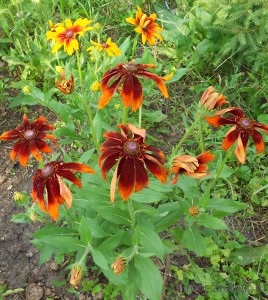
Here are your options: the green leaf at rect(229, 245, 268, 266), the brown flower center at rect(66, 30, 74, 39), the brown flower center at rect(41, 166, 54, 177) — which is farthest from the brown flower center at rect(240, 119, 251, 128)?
the brown flower center at rect(66, 30, 74, 39)

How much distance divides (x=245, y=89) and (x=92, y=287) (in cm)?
153

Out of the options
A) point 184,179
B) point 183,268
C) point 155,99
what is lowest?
point 183,268

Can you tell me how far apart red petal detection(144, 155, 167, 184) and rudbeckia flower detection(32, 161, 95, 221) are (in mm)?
171

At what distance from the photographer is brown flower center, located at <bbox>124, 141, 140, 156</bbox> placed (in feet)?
3.29

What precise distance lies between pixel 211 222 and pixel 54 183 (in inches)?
24.8

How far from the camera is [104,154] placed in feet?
3.34

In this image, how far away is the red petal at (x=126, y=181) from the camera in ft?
3.21

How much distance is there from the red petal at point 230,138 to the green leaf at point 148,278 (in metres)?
0.52

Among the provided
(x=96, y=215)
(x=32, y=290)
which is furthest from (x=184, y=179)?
(x=32, y=290)

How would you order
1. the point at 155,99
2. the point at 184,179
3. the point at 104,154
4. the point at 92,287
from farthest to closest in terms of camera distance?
the point at 155,99 → the point at 92,287 → the point at 184,179 → the point at 104,154

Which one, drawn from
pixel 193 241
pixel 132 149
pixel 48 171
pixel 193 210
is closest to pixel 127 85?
pixel 132 149

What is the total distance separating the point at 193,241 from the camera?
1411 millimetres

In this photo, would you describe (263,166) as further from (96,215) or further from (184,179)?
(96,215)

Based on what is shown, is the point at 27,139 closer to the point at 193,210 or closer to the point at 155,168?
the point at 155,168
